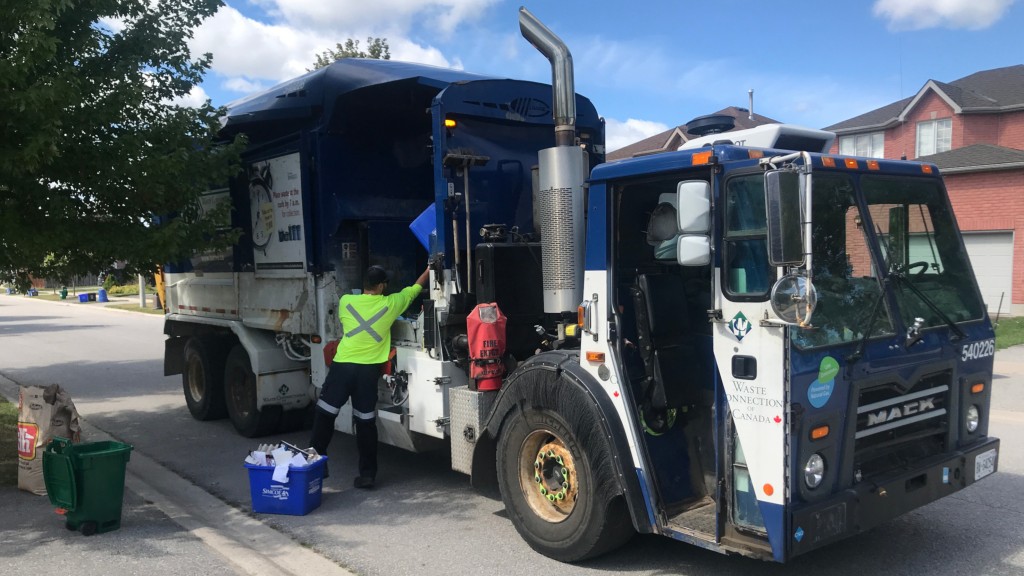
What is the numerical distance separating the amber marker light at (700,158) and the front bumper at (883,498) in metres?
1.68

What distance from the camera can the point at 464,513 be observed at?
5.81m

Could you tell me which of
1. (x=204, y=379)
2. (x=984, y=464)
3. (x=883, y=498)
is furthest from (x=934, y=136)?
(x=883, y=498)

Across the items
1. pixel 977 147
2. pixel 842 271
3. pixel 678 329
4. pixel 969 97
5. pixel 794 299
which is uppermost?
pixel 969 97

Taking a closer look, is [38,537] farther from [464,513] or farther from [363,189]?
[363,189]

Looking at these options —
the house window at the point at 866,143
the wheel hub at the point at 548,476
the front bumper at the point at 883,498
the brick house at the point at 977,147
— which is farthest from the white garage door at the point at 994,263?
the wheel hub at the point at 548,476

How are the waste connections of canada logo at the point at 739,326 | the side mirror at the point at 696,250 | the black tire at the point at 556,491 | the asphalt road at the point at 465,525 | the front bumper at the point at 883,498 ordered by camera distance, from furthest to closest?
the asphalt road at the point at 465,525, the black tire at the point at 556,491, the side mirror at the point at 696,250, the waste connections of canada logo at the point at 739,326, the front bumper at the point at 883,498

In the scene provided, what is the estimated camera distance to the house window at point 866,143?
29891 millimetres

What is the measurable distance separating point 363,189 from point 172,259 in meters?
1.72

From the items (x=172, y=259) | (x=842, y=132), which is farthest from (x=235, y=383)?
(x=842, y=132)

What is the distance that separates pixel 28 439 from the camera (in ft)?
20.3

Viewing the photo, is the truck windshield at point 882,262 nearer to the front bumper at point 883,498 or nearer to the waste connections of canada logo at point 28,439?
the front bumper at point 883,498

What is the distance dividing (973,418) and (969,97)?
28251 millimetres

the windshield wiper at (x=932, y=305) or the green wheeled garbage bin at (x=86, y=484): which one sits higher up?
the windshield wiper at (x=932, y=305)

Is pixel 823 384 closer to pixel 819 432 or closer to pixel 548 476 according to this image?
pixel 819 432
